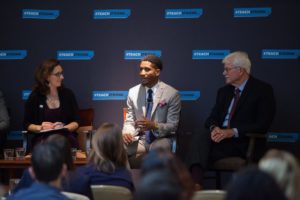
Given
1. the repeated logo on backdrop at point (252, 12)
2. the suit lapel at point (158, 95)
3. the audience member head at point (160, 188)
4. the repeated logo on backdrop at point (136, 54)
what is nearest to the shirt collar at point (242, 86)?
the suit lapel at point (158, 95)

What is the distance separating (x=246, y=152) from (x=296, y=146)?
4.41ft

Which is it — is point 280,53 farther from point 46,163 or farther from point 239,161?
point 46,163

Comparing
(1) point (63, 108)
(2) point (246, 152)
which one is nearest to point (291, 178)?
(2) point (246, 152)

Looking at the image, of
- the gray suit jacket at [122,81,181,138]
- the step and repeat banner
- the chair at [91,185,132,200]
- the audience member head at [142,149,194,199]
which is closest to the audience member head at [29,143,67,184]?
the chair at [91,185,132,200]

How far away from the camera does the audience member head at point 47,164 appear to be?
3.05 metres

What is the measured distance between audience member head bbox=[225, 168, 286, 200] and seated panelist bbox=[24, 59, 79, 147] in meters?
4.16

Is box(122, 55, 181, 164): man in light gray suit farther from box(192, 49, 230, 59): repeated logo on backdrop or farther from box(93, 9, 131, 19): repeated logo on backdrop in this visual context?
box(93, 9, 131, 19): repeated logo on backdrop

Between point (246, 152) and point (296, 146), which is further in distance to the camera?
point (296, 146)

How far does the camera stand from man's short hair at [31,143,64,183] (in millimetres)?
3049

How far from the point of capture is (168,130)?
6.14m

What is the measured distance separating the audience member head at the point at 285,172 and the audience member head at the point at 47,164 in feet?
3.55

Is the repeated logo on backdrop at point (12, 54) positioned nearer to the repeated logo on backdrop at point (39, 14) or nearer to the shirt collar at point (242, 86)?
the repeated logo on backdrop at point (39, 14)

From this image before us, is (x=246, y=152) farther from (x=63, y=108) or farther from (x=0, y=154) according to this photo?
(x=0, y=154)

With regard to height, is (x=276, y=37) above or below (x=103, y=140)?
above
